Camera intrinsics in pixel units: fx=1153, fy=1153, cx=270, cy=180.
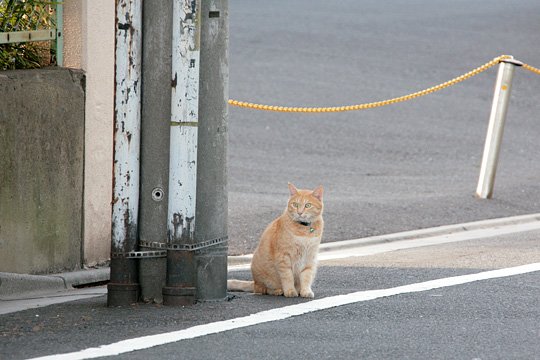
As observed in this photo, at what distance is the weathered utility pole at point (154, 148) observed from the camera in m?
7.59

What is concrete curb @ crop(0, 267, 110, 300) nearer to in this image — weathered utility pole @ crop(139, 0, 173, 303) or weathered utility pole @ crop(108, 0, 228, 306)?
weathered utility pole @ crop(108, 0, 228, 306)

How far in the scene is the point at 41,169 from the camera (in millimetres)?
8578

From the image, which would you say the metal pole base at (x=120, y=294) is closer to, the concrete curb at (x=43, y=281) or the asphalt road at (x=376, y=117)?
the concrete curb at (x=43, y=281)

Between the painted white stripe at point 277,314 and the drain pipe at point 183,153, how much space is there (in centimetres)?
58

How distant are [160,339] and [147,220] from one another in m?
1.24

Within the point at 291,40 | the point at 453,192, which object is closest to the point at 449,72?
the point at 291,40

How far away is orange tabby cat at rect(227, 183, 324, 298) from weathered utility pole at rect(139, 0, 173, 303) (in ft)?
2.76

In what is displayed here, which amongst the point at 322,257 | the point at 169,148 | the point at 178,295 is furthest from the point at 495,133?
the point at 178,295

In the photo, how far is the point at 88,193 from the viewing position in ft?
29.6

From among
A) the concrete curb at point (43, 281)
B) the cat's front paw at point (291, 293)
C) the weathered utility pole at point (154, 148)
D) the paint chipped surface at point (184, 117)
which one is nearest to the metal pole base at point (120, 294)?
the weathered utility pole at point (154, 148)

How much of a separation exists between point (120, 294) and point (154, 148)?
988 mm

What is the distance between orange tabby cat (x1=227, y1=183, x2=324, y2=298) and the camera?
809cm

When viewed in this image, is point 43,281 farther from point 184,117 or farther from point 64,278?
point 184,117

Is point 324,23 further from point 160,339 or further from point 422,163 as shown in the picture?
point 160,339
